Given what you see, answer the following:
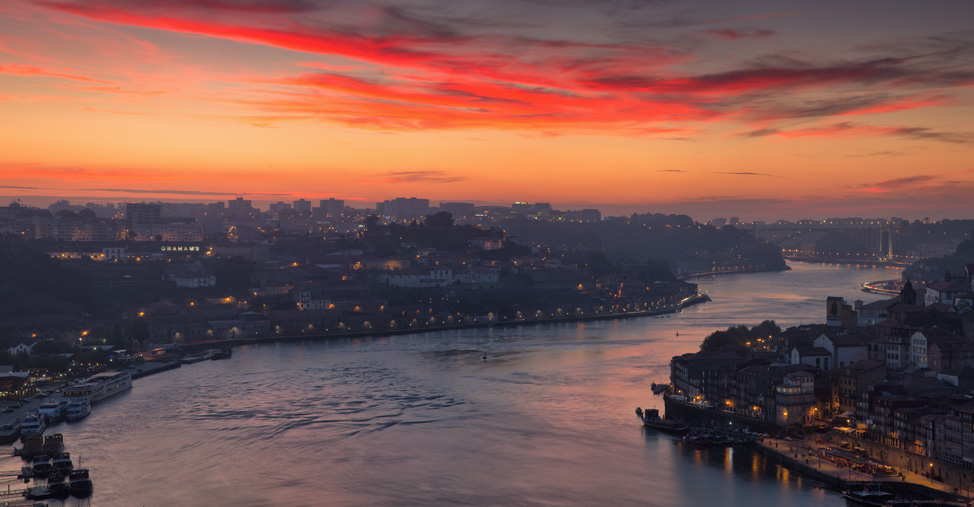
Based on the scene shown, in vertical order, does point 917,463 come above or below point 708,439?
above

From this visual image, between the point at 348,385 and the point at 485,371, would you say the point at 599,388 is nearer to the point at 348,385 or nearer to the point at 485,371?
the point at 485,371

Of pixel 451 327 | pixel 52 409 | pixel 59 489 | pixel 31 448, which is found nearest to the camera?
pixel 59 489

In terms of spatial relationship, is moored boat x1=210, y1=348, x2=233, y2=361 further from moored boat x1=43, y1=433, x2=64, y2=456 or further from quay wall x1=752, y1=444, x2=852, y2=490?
quay wall x1=752, y1=444, x2=852, y2=490

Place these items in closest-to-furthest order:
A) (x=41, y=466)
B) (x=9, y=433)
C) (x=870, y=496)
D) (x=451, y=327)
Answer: (x=870, y=496) < (x=41, y=466) < (x=9, y=433) < (x=451, y=327)

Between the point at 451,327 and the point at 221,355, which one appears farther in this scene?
the point at 451,327

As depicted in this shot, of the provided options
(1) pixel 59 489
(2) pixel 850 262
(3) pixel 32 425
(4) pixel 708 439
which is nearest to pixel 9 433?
(3) pixel 32 425

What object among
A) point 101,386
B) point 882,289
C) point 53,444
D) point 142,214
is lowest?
point 53,444

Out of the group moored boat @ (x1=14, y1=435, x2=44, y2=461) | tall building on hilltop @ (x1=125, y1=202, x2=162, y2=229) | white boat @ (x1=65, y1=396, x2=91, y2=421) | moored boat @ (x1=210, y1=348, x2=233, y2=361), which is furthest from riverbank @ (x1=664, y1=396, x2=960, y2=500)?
tall building on hilltop @ (x1=125, y1=202, x2=162, y2=229)

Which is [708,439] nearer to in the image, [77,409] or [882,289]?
[77,409]
